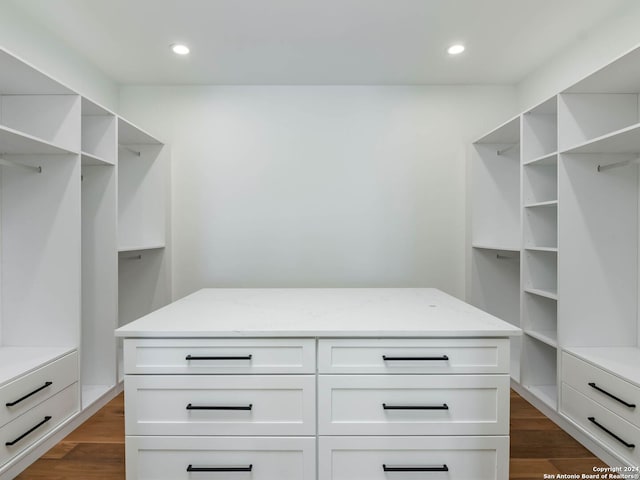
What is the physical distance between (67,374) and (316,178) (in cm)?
229

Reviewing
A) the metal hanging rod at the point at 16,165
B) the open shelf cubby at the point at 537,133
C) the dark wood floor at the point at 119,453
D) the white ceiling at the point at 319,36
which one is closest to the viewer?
the dark wood floor at the point at 119,453

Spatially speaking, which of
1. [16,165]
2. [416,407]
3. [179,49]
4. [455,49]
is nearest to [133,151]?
[179,49]

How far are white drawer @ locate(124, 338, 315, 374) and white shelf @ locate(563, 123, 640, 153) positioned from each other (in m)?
1.77

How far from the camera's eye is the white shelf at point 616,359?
1735mm

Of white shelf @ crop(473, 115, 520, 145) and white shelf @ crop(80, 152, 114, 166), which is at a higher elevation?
white shelf @ crop(473, 115, 520, 145)

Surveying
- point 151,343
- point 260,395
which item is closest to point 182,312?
point 151,343

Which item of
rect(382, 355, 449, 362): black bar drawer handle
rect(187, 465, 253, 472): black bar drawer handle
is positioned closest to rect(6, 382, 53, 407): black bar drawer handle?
rect(187, 465, 253, 472): black bar drawer handle

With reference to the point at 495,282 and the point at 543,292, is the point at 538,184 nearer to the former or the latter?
A: the point at 543,292

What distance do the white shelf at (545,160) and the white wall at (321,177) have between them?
0.82m

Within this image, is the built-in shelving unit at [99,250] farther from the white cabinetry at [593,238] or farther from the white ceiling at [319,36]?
the white cabinetry at [593,238]

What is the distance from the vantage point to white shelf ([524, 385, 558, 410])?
2256 millimetres

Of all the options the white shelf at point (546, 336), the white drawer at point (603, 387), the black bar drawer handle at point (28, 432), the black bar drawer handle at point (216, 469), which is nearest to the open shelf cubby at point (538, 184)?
the white shelf at point (546, 336)

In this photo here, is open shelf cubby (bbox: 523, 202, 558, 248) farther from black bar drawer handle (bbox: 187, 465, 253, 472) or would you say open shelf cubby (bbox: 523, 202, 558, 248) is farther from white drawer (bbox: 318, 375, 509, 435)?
black bar drawer handle (bbox: 187, 465, 253, 472)

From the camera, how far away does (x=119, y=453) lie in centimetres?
192
